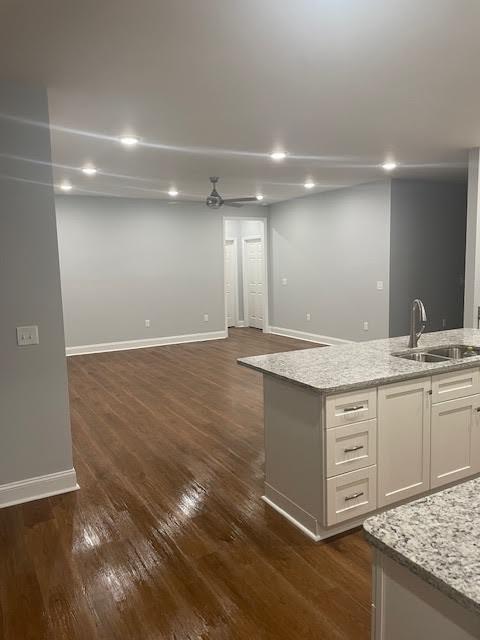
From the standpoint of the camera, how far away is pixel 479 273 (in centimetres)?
485

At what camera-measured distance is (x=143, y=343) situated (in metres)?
8.25

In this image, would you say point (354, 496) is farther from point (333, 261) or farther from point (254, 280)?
point (254, 280)

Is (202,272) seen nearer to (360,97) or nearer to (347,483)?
(360,97)

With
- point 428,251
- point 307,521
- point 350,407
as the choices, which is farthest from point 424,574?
point 428,251

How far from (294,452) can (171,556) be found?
85 centimetres

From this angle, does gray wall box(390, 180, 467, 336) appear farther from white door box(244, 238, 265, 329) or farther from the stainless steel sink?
the stainless steel sink

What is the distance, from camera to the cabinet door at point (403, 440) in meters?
2.56

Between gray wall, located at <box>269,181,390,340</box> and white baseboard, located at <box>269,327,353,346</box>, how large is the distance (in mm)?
82

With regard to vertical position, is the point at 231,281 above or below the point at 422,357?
above

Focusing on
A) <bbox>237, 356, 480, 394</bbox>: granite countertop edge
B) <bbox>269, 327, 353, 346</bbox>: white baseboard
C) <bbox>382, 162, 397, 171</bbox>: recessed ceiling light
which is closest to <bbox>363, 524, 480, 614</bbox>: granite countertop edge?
<bbox>237, 356, 480, 394</bbox>: granite countertop edge

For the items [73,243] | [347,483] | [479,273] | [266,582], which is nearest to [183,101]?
[347,483]

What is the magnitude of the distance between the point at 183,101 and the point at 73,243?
490cm

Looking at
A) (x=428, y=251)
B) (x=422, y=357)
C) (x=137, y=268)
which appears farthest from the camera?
(x=137, y=268)

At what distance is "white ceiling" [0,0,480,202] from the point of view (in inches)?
83.5
